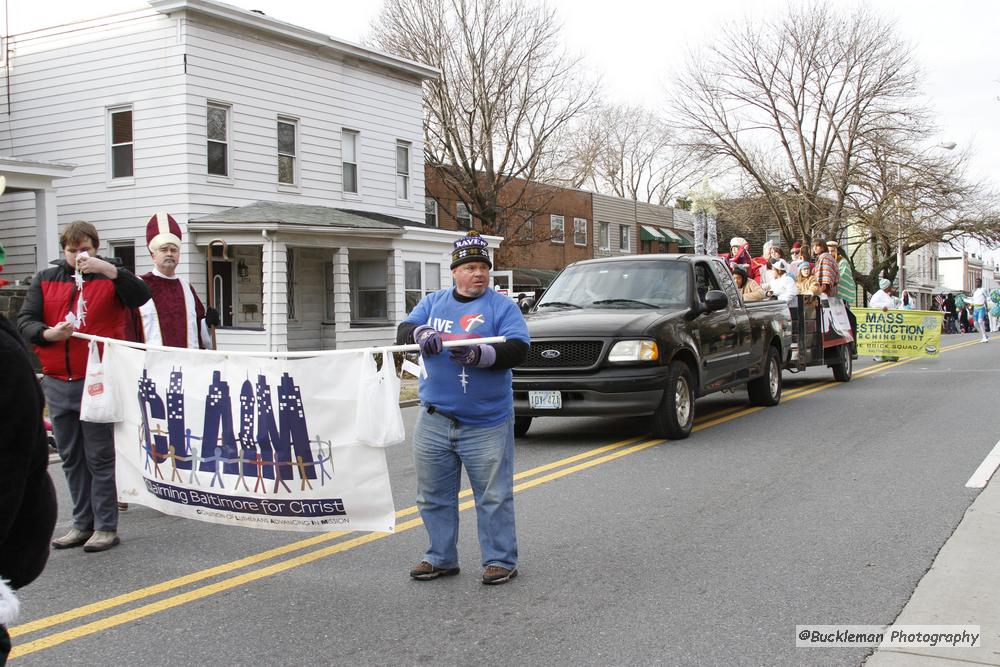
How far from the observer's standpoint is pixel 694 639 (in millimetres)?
4336

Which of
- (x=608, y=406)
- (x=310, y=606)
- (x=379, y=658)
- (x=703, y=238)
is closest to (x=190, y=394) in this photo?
(x=310, y=606)

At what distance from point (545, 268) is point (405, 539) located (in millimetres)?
33821

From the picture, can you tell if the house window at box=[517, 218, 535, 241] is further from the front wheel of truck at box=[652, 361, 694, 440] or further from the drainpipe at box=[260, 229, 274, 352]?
the front wheel of truck at box=[652, 361, 694, 440]

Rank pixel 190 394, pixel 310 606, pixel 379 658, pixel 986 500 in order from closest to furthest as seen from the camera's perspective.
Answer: pixel 379 658 < pixel 310 606 < pixel 190 394 < pixel 986 500

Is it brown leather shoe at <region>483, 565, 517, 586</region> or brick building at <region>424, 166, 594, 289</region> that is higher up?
brick building at <region>424, 166, 594, 289</region>

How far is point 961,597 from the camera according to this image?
16.0ft

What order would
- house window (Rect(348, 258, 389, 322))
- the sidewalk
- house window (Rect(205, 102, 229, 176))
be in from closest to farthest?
the sidewalk, house window (Rect(205, 102, 229, 176)), house window (Rect(348, 258, 389, 322))

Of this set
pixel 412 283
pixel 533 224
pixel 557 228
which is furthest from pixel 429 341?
pixel 557 228

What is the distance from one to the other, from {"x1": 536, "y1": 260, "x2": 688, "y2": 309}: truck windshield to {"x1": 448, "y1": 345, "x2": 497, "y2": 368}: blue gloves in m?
5.85

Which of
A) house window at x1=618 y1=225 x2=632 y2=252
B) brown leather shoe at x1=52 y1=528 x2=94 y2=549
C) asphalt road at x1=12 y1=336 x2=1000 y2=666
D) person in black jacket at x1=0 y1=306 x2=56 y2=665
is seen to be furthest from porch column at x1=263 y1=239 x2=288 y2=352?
house window at x1=618 y1=225 x2=632 y2=252

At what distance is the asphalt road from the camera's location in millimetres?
4297

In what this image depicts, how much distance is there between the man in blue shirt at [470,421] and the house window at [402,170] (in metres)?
22.2

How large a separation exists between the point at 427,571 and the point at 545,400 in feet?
14.8

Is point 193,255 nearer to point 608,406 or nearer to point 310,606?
point 608,406
